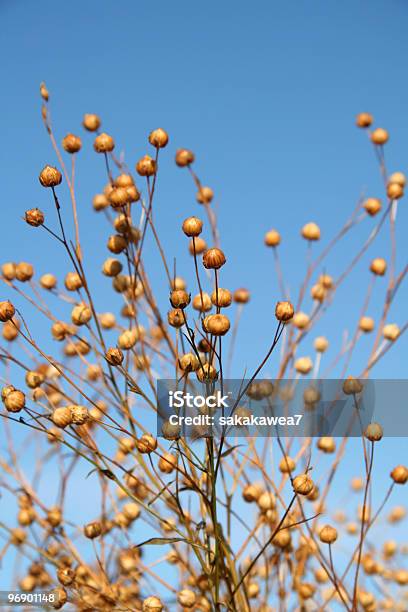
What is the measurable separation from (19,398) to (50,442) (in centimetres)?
56

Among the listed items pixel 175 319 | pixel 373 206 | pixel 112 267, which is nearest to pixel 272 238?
pixel 373 206

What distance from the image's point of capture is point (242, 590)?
37.1 inches

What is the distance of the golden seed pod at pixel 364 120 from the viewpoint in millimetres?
1373

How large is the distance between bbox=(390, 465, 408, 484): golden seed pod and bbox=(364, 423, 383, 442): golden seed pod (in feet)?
0.31

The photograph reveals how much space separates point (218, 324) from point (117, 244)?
0.34 metres

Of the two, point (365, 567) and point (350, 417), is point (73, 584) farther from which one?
point (365, 567)

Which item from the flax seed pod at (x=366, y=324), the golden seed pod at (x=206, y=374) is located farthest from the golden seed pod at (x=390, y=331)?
the golden seed pod at (x=206, y=374)

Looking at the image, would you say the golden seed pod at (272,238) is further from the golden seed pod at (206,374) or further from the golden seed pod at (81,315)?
the golden seed pod at (206,374)

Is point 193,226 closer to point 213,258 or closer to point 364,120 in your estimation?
point 213,258

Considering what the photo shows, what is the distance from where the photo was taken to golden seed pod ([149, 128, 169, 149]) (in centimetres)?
102

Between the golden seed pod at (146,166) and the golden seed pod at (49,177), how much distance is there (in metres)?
0.17

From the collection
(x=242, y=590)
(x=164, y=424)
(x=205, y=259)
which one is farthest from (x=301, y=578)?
(x=205, y=259)

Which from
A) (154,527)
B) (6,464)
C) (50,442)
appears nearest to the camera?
(154,527)

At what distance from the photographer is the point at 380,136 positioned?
135 cm
